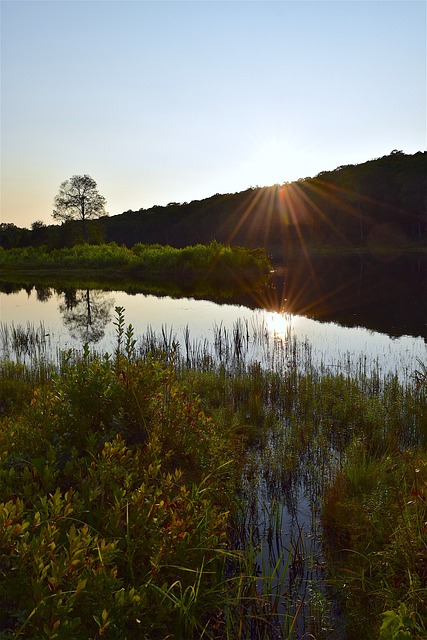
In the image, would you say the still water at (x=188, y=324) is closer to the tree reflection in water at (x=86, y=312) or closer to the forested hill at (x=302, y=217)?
the tree reflection in water at (x=86, y=312)

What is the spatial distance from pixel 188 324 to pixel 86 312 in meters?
8.32

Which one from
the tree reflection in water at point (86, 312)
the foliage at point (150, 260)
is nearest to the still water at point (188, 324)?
the tree reflection in water at point (86, 312)

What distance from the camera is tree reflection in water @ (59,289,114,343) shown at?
20448 mm

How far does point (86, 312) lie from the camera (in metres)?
27.2

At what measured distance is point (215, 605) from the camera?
3412 mm

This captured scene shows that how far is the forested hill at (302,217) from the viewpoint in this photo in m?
86.2

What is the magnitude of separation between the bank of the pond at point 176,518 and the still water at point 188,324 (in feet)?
18.3

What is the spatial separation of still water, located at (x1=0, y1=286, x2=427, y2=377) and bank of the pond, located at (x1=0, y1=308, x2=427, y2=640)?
18.3 ft

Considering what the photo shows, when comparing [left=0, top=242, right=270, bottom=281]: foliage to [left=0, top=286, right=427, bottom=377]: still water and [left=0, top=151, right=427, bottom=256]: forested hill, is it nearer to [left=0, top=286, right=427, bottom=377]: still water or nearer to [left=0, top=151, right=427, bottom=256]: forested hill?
[left=0, top=151, right=427, bottom=256]: forested hill

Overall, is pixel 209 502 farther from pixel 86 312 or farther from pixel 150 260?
pixel 150 260

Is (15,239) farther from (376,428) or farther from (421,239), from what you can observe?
(376,428)

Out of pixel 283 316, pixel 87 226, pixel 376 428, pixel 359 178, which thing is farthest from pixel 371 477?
pixel 359 178

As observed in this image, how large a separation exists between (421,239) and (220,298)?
6235 cm

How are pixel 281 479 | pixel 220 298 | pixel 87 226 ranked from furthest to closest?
1. pixel 87 226
2. pixel 220 298
3. pixel 281 479
